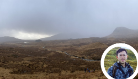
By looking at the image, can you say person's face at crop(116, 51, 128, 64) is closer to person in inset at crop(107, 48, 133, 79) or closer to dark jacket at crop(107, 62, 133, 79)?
person in inset at crop(107, 48, 133, 79)

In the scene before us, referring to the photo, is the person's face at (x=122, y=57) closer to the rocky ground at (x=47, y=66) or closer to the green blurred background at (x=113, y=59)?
the green blurred background at (x=113, y=59)

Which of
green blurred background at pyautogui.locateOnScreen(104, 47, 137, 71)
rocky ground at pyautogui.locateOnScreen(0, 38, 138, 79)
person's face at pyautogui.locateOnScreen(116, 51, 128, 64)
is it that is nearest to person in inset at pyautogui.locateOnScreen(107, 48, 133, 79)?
person's face at pyautogui.locateOnScreen(116, 51, 128, 64)

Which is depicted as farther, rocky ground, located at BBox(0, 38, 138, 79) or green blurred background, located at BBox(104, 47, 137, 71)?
rocky ground, located at BBox(0, 38, 138, 79)

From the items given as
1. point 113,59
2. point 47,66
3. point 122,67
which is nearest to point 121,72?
point 122,67

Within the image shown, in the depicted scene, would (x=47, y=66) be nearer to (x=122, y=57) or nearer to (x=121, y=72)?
(x=121, y=72)

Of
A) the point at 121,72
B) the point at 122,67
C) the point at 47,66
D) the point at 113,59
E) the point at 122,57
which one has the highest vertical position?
the point at 122,57

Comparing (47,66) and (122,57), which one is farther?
(47,66)

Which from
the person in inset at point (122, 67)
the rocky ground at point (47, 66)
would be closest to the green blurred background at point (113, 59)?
the person in inset at point (122, 67)

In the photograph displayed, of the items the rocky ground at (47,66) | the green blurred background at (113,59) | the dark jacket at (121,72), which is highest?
the green blurred background at (113,59)

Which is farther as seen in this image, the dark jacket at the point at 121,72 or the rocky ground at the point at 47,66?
the rocky ground at the point at 47,66

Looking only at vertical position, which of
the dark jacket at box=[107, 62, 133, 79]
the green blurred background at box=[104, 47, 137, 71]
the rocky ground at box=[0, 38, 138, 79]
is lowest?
the rocky ground at box=[0, 38, 138, 79]
